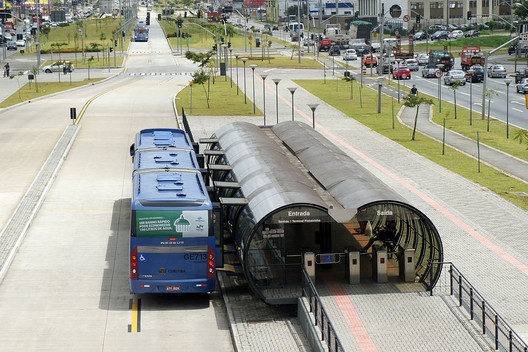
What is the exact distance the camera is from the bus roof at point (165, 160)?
89.9ft

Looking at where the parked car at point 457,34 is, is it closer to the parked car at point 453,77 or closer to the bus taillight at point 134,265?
the parked car at point 453,77

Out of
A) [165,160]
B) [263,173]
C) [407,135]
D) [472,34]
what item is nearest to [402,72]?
[407,135]

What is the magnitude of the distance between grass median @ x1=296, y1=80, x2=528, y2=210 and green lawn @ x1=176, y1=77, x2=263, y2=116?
6.97 meters

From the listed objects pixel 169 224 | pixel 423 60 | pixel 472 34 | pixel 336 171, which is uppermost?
pixel 472 34

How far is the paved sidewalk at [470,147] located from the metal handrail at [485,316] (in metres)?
19.4

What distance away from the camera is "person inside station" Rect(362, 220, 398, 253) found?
24.9 metres

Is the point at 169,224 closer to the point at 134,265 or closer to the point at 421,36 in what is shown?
the point at 134,265

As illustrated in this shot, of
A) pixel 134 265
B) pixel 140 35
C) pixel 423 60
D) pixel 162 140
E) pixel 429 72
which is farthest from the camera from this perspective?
pixel 140 35

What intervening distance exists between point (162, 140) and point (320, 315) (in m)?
12.4

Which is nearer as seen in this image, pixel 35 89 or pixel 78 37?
pixel 35 89

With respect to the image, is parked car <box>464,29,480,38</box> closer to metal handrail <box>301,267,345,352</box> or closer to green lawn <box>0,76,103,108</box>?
green lawn <box>0,76,103,108</box>

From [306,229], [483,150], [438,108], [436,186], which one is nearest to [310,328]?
[306,229]

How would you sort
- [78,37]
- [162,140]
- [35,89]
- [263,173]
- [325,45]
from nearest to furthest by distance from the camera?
[263,173] → [162,140] → [35,89] → [325,45] → [78,37]

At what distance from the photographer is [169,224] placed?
900 inches
